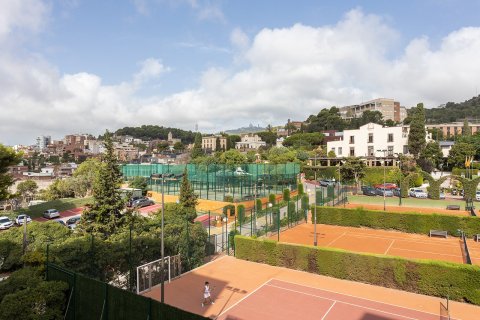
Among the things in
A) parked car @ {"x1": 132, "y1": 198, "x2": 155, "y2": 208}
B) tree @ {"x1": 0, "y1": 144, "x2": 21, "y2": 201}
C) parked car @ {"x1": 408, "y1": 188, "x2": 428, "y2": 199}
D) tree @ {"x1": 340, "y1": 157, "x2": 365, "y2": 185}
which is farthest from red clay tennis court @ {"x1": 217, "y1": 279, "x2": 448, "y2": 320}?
tree @ {"x1": 340, "y1": 157, "x2": 365, "y2": 185}

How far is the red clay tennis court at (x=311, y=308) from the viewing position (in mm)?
14844

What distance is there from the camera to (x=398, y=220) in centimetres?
3178

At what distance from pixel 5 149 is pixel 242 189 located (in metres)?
25.3

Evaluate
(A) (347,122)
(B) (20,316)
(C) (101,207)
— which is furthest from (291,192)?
(A) (347,122)

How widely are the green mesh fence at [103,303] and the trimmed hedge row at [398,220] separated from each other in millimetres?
26420

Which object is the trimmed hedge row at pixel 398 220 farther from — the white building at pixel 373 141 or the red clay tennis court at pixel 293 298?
the white building at pixel 373 141

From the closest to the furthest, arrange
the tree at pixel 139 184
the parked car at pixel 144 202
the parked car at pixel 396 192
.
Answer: the parked car at pixel 144 202
the parked car at pixel 396 192
the tree at pixel 139 184

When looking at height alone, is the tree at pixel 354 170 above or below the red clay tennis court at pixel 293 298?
above

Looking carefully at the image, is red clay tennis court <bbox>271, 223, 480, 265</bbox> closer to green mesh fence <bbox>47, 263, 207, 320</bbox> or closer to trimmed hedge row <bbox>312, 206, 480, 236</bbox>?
trimmed hedge row <bbox>312, 206, 480, 236</bbox>

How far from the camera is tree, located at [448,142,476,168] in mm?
65562

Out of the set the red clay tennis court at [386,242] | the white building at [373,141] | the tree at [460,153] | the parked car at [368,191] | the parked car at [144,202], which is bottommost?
the red clay tennis court at [386,242]

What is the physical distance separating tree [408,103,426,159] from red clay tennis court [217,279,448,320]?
52.2m

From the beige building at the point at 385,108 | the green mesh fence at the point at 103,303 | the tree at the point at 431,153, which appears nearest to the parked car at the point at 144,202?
the green mesh fence at the point at 103,303

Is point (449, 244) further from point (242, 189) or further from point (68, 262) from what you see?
point (68, 262)
